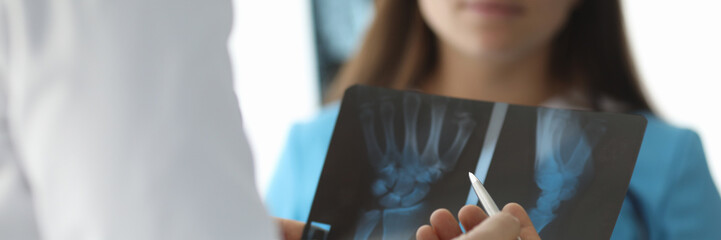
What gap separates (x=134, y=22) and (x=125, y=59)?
0.05 feet

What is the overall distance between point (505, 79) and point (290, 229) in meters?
0.37

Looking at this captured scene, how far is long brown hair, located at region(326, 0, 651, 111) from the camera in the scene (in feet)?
2.54

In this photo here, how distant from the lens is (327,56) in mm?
1682

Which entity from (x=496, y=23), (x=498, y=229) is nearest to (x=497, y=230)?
(x=498, y=229)

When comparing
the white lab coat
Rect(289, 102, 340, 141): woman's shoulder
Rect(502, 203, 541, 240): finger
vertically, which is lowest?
Rect(289, 102, 340, 141): woman's shoulder

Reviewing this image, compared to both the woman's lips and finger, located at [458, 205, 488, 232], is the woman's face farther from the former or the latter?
finger, located at [458, 205, 488, 232]

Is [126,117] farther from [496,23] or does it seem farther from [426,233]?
[496,23]

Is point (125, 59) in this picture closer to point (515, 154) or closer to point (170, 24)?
point (170, 24)

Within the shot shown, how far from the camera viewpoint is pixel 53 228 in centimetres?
26

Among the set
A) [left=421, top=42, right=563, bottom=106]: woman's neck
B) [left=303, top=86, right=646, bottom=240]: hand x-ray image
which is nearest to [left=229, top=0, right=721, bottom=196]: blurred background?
[left=421, top=42, right=563, bottom=106]: woman's neck

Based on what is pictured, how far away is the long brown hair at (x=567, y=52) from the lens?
0.77 m

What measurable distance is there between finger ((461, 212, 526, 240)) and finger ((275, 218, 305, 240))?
183 millimetres

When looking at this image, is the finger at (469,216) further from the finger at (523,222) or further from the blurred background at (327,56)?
the blurred background at (327,56)

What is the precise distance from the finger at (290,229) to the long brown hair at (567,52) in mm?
375
